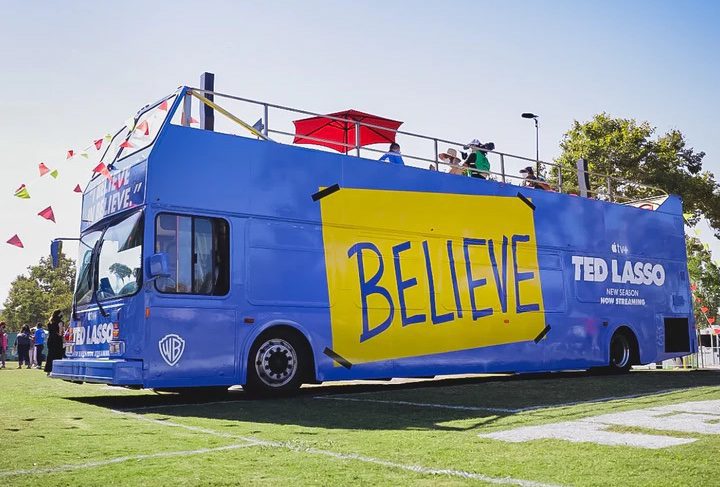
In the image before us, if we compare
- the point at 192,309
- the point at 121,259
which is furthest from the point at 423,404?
the point at 121,259

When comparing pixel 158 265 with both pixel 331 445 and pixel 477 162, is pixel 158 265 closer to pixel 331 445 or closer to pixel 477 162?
pixel 331 445

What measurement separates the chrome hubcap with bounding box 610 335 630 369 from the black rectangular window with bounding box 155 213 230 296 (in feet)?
31.0

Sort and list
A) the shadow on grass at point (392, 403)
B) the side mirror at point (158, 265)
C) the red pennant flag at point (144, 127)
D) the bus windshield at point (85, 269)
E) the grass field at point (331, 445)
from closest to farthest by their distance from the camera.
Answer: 1. the grass field at point (331, 445)
2. the shadow on grass at point (392, 403)
3. the side mirror at point (158, 265)
4. the red pennant flag at point (144, 127)
5. the bus windshield at point (85, 269)

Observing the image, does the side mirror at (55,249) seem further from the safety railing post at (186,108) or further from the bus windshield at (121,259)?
the safety railing post at (186,108)

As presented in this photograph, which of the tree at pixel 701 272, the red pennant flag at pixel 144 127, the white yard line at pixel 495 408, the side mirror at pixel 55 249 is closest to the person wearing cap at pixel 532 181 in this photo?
the white yard line at pixel 495 408

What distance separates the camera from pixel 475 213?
43.6 feet

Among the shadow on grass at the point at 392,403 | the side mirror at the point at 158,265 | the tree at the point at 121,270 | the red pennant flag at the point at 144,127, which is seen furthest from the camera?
the red pennant flag at the point at 144,127

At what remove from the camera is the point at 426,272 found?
12320 mm

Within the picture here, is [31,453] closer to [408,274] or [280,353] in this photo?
[280,353]

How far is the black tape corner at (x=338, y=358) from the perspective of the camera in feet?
35.6

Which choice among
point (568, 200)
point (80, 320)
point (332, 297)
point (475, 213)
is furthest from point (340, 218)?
point (568, 200)

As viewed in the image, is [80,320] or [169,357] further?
[80,320]

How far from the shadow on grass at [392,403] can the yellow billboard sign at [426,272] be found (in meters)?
0.91

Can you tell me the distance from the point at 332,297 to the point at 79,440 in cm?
547
